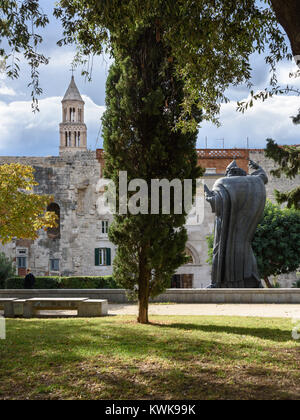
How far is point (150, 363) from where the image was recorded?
507 centimetres

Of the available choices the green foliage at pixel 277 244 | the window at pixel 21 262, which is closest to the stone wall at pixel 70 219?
the window at pixel 21 262

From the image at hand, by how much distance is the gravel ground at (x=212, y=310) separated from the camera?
1104 centimetres

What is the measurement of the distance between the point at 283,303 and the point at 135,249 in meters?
6.37

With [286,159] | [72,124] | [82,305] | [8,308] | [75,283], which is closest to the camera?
[82,305]

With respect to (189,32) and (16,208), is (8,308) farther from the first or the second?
(189,32)

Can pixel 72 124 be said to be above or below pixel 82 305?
above

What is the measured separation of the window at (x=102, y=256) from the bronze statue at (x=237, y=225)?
19.4m

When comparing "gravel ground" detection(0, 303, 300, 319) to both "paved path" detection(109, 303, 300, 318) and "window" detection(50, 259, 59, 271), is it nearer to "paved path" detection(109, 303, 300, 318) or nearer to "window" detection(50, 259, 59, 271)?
"paved path" detection(109, 303, 300, 318)

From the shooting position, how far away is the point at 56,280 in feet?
62.1

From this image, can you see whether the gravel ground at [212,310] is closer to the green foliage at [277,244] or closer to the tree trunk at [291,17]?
the tree trunk at [291,17]

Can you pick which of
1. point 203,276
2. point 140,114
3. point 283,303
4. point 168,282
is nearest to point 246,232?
point 283,303

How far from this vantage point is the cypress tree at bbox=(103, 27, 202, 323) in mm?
8414

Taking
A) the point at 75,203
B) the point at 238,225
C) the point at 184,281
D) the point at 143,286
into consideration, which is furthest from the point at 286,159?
the point at 75,203

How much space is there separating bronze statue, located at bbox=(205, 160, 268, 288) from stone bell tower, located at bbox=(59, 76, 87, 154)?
180ft
